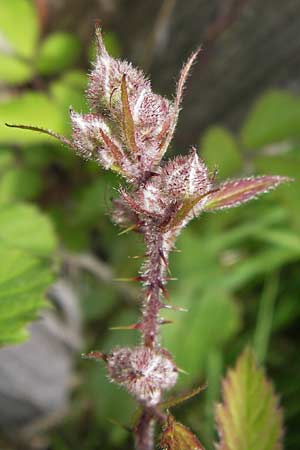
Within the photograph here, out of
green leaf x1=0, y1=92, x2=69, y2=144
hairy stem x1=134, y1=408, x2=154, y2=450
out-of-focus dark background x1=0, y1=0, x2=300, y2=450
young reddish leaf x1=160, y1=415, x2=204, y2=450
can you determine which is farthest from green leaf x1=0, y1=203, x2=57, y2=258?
young reddish leaf x1=160, y1=415, x2=204, y2=450

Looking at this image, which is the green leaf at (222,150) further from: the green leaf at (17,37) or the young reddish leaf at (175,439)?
the young reddish leaf at (175,439)

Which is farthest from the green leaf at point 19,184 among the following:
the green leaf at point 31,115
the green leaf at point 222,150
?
the green leaf at point 222,150

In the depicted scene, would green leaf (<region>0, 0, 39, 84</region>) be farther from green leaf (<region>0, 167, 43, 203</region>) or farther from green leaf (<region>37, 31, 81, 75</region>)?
green leaf (<region>0, 167, 43, 203</region>)

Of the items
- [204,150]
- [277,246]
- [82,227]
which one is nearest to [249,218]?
[277,246]

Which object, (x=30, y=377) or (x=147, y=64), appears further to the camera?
(x=147, y=64)

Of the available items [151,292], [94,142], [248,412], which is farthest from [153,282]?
[248,412]

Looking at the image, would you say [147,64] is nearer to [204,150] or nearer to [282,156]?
[204,150]
